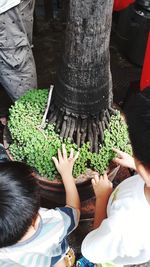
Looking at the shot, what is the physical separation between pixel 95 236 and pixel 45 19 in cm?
314

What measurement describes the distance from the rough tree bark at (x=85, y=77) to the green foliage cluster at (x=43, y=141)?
0.17 feet

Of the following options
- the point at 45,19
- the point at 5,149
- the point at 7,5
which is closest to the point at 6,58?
the point at 7,5

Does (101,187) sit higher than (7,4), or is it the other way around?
(7,4)

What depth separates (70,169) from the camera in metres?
2.08

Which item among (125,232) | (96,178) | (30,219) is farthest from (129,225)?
(96,178)

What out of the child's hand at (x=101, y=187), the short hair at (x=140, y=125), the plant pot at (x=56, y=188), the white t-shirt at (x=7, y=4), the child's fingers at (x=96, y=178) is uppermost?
the white t-shirt at (x=7, y=4)

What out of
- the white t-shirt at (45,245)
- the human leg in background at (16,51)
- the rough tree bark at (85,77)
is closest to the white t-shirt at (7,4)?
the human leg in background at (16,51)

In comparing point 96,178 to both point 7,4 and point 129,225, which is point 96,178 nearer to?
point 129,225

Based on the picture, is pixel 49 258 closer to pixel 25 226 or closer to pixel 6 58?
pixel 25 226

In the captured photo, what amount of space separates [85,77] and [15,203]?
776mm

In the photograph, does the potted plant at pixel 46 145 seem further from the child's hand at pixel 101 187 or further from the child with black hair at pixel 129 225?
the child with black hair at pixel 129 225

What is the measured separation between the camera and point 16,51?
2.37 m

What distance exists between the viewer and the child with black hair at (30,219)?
150cm

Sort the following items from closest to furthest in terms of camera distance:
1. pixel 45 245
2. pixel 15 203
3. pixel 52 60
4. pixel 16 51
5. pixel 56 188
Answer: pixel 15 203 < pixel 45 245 < pixel 56 188 < pixel 16 51 < pixel 52 60
